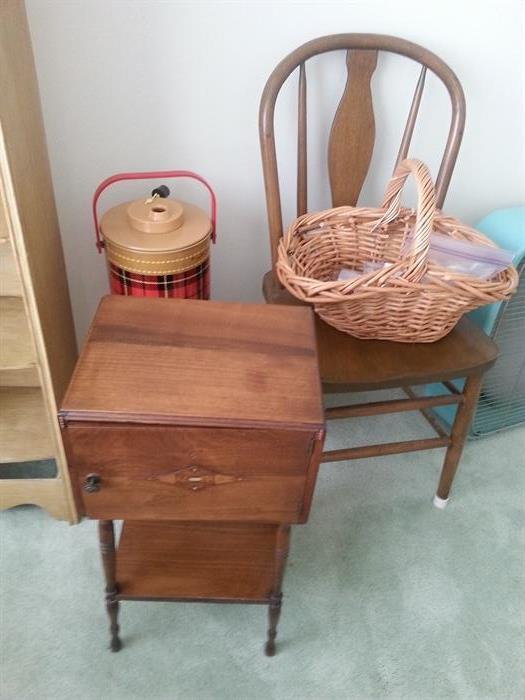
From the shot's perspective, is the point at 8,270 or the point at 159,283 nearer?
the point at 8,270

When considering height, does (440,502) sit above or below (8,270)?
below

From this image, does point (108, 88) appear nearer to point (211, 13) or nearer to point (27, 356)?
point (211, 13)

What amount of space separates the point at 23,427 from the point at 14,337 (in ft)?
0.82

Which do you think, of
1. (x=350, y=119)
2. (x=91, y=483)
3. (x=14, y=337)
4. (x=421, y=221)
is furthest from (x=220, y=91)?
(x=91, y=483)

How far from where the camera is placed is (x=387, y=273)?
0.98 meters

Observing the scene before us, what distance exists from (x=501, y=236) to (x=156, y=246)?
83cm

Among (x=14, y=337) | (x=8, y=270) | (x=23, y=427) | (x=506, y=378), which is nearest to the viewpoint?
(x=8, y=270)

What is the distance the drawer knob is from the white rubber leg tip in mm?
916

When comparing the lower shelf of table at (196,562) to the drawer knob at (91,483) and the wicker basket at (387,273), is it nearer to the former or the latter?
the drawer knob at (91,483)

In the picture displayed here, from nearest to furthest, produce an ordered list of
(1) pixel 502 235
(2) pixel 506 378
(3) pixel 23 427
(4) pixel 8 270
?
(4) pixel 8 270 → (3) pixel 23 427 → (1) pixel 502 235 → (2) pixel 506 378

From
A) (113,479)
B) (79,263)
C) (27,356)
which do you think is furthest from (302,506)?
(79,263)

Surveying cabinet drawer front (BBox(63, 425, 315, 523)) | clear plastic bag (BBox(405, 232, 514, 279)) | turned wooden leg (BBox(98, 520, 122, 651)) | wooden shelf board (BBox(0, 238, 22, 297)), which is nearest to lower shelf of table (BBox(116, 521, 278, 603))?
turned wooden leg (BBox(98, 520, 122, 651))

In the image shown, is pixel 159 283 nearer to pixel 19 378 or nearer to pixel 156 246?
pixel 156 246

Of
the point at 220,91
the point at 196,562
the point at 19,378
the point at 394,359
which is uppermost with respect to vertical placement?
the point at 220,91
